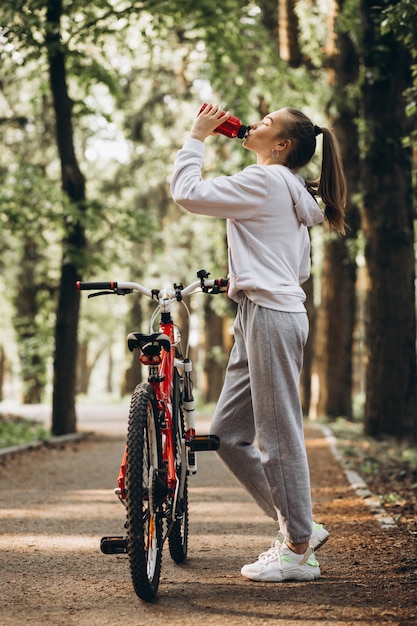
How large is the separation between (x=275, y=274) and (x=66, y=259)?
994 cm

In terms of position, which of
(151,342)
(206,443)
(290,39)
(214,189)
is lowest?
(206,443)

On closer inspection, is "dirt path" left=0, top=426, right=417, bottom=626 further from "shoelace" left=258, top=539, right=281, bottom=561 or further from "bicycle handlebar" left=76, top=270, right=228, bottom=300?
"bicycle handlebar" left=76, top=270, right=228, bottom=300

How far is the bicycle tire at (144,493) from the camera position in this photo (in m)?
3.97

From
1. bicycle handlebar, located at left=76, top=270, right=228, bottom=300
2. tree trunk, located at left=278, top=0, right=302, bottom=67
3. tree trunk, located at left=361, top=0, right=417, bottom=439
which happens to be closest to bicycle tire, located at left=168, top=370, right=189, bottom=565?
bicycle handlebar, located at left=76, top=270, right=228, bottom=300

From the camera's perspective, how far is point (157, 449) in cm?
432

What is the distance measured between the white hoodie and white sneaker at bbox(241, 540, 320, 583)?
122cm

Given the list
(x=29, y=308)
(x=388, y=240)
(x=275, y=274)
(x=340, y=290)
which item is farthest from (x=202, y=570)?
(x=29, y=308)

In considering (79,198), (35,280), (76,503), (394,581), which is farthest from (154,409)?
(35,280)

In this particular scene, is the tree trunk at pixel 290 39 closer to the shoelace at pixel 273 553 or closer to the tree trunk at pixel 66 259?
the tree trunk at pixel 66 259

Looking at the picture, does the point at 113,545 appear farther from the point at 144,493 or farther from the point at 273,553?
the point at 273,553

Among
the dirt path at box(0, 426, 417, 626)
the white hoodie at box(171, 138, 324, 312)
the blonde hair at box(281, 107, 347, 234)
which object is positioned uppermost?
the blonde hair at box(281, 107, 347, 234)

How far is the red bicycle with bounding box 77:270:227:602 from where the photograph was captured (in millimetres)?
4000

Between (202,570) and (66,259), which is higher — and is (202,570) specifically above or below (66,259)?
below

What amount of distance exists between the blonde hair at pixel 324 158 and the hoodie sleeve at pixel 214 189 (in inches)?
12.8
